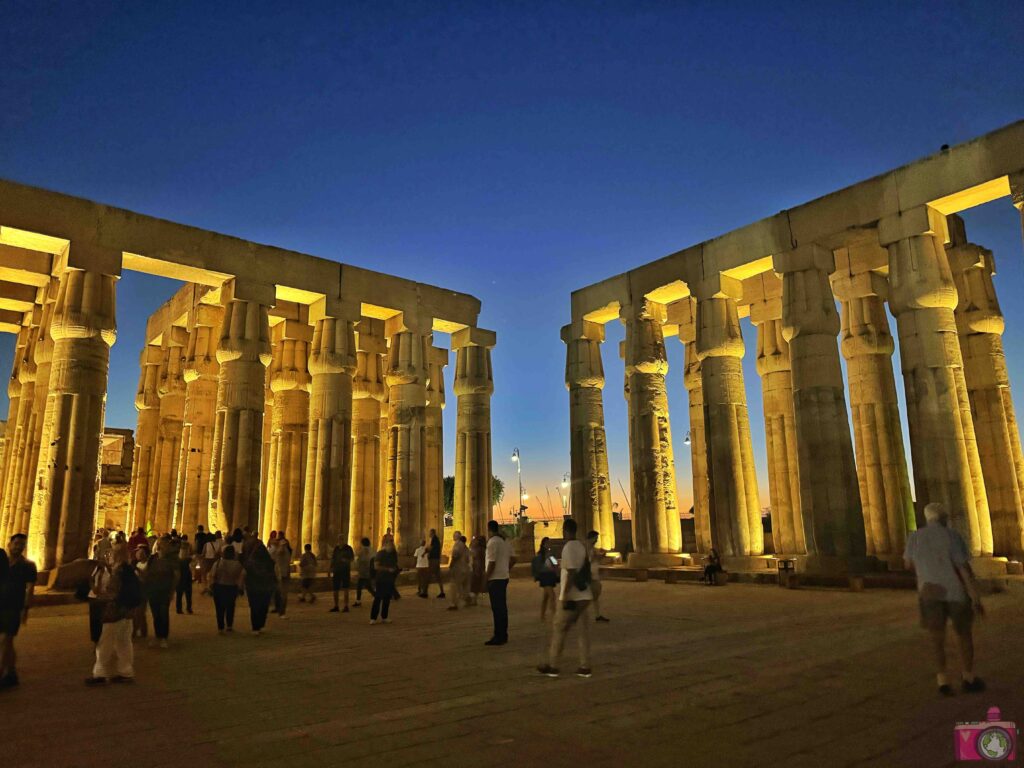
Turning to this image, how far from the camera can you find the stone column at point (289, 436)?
24406mm

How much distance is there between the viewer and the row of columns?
53.0 feet

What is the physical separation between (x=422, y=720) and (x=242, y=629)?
23.8 ft

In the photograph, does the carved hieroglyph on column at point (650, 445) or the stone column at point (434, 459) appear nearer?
the carved hieroglyph on column at point (650, 445)

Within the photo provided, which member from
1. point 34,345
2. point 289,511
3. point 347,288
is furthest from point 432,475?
point 34,345

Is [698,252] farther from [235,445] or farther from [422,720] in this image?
[422,720]

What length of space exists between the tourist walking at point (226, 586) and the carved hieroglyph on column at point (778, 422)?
16922 mm

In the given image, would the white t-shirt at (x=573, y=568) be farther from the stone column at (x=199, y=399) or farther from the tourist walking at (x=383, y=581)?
the stone column at (x=199, y=399)

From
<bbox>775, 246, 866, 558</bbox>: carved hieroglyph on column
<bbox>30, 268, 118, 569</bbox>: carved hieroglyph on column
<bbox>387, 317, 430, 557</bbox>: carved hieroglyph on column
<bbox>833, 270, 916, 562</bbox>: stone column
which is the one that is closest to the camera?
<bbox>30, 268, 118, 569</bbox>: carved hieroglyph on column

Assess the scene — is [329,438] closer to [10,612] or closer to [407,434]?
[407,434]

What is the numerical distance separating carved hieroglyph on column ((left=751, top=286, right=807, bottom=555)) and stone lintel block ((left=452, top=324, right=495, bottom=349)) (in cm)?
959

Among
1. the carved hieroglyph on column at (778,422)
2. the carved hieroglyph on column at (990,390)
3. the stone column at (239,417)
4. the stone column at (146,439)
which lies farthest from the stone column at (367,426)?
the carved hieroglyph on column at (990,390)

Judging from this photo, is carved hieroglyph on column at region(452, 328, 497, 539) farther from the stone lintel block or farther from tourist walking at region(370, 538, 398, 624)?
tourist walking at region(370, 538, 398, 624)

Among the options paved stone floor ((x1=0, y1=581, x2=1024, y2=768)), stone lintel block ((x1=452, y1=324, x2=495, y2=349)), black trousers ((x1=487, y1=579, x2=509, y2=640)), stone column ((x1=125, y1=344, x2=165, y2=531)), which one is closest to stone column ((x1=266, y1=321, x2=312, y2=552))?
stone column ((x1=125, y1=344, x2=165, y2=531))

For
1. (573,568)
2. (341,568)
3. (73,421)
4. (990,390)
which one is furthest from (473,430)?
(573,568)
